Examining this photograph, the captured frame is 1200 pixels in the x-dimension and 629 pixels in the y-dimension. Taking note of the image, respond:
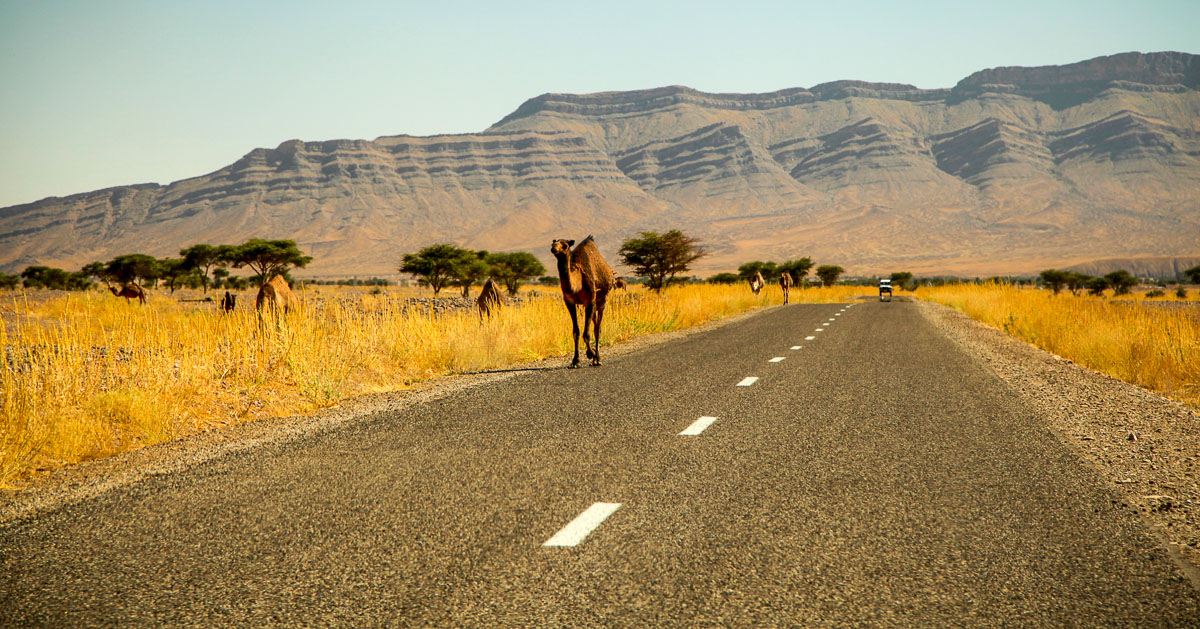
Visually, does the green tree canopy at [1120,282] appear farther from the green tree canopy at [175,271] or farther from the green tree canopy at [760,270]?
the green tree canopy at [175,271]

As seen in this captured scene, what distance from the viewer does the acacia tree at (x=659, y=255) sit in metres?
42.8

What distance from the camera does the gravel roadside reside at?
5.48 meters

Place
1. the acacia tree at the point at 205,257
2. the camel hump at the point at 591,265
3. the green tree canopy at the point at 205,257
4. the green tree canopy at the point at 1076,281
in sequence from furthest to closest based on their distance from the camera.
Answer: the green tree canopy at the point at 1076,281 → the acacia tree at the point at 205,257 → the green tree canopy at the point at 205,257 → the camel hump at the point at 591,265

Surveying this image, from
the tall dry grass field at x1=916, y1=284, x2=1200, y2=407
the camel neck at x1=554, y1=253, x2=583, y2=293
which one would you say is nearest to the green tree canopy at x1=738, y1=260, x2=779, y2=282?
the tall dry grass field at x1=916, y1=284, x2=1200, y2=407

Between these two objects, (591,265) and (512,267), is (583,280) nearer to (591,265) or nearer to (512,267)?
(591,265)

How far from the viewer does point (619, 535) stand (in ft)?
15.9

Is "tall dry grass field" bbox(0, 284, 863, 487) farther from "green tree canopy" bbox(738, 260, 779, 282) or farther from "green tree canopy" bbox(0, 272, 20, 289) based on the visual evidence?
"green tree canopy" bbox(738, 260, 779, 282)

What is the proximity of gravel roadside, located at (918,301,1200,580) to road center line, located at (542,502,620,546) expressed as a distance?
9.57ft

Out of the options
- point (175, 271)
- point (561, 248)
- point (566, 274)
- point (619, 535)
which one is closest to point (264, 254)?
point (175, 271)

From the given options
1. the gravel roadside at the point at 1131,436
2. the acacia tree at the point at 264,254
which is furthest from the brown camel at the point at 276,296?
the acacia tree at the point at 264,254

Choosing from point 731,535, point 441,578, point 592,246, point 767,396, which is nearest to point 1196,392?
point 767,396

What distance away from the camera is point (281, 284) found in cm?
1697

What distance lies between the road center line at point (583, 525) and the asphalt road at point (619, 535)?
5cm

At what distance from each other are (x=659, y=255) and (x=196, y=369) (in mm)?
34213
